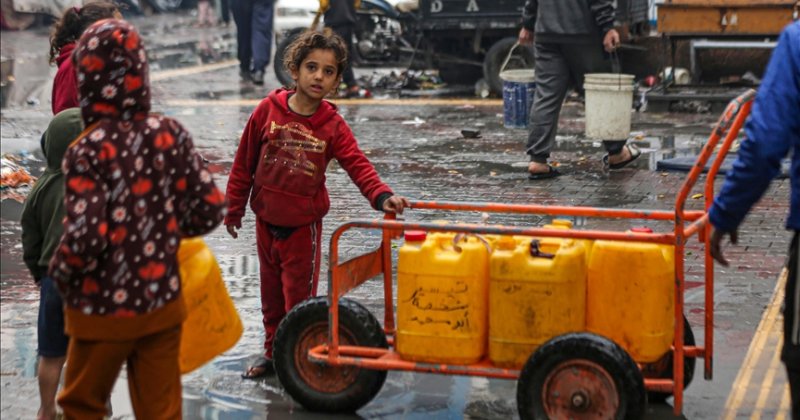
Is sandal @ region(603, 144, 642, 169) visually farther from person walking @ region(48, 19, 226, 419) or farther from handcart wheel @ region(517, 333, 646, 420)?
person walking @ region(48, 19, 226, 419)

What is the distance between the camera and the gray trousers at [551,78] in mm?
9680

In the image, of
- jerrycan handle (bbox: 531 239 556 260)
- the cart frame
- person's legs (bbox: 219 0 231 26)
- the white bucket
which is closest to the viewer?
the cart frame

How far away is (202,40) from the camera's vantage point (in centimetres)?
2305

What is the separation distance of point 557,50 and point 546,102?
0.39 metres

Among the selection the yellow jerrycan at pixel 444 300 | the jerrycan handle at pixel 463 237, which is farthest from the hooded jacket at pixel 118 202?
the jerrycan handle at pixel 463 237

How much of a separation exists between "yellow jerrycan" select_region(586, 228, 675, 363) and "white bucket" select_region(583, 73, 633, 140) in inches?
207

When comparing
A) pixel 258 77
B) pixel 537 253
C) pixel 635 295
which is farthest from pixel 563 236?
pixel 258 77

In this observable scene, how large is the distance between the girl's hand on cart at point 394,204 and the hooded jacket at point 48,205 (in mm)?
1246

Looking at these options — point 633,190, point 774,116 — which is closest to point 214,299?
point 774,116

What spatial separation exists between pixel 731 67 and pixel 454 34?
3138 millimetres

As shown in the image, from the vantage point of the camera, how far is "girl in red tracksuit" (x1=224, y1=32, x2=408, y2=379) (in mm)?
5363

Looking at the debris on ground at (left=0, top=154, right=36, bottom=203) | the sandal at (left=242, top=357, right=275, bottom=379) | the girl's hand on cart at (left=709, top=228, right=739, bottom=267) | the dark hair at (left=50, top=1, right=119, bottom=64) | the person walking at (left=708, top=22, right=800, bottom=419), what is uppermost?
the dark hair at (left=50, top=1, right=119, bottom=64)

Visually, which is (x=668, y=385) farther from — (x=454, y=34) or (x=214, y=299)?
(x=454, y=34)

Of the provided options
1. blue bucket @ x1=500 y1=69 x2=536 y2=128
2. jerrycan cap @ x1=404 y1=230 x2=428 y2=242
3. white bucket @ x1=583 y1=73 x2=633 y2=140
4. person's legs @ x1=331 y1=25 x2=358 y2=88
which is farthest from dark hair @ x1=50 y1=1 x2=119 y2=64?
person's legs @ x1=331 y1=25 x2=358 y2=88
